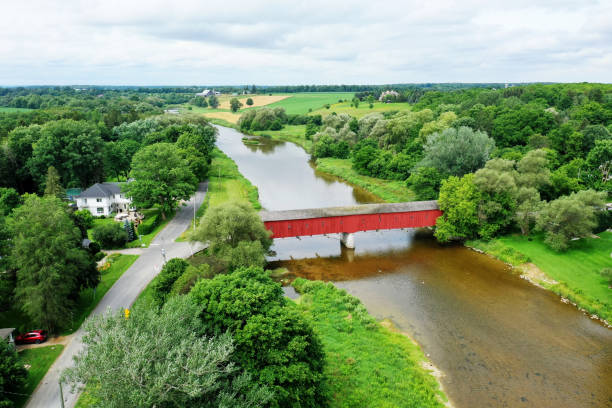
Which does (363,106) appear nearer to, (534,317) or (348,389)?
(534,317)

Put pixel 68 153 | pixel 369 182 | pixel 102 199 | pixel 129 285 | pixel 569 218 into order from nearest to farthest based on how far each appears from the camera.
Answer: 1. pixel 129 285
2. pixel 569 218
3. pixel 102 199
4. pixel 68 153
5. pixel 369 182

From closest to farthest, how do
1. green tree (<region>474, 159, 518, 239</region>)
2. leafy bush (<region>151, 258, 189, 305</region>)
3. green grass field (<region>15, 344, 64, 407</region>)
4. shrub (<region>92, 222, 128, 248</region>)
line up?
green grass field (<region>15, 344, 64, 407</region>)
leafy bush (<region>151, 258, 189, 305</region>)
shrub (<region>92, 222, 128, 248</region>)
green tree (<region>474, 159, 518, 239</region>)

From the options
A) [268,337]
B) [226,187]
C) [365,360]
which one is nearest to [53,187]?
[226,187]

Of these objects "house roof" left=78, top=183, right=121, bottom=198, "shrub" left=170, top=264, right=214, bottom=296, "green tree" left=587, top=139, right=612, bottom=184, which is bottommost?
"shrub" left=170, top=264, right=214, bottom=296

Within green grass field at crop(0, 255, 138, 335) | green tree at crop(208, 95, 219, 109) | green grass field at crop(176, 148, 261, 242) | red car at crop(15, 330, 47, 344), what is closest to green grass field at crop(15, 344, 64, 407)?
red car at crop(15, 330, 47, 344)

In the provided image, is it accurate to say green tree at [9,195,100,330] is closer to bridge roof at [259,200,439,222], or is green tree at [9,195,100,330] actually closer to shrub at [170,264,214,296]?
shrub at [170,264,214,296]

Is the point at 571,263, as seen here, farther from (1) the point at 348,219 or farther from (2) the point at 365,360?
(2) the point at 365,360


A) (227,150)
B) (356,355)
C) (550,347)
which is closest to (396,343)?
(356,355)
